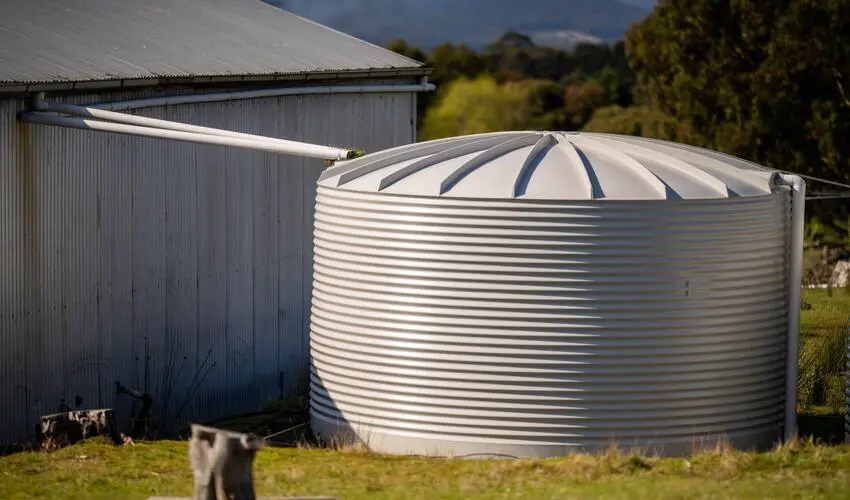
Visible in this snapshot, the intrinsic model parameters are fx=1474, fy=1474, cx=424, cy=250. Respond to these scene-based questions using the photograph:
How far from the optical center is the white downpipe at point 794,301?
1536 cm

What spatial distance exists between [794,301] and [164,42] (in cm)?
926

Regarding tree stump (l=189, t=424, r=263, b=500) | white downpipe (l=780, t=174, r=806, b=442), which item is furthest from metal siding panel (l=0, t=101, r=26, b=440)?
white downpipe (l=780, t=174, r=806, b=442)

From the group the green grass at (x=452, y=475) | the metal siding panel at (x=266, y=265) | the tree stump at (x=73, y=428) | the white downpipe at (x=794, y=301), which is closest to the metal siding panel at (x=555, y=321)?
the white downpipe at (x=794, y=301)

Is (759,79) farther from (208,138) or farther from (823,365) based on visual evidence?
(208,138)

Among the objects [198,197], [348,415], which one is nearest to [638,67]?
[198,197]

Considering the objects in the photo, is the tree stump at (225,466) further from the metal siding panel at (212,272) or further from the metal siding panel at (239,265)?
the metal siding panel at (239,265)

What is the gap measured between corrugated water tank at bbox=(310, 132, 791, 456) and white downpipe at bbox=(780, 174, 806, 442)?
0.40 ft

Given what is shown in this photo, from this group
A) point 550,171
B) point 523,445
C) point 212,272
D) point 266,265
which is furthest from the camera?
point 266,265

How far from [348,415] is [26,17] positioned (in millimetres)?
7032

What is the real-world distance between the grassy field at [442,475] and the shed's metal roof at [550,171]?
103 inches

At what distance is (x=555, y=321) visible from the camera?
1428 centimetres

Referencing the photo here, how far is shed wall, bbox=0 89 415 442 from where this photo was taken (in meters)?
15.6

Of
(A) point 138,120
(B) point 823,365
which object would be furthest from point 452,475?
(B) point 823,365

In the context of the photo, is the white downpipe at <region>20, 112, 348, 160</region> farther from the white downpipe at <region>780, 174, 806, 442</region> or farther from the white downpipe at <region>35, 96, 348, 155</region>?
the white downpipe at <region>780, 174, 806, 442</region>
